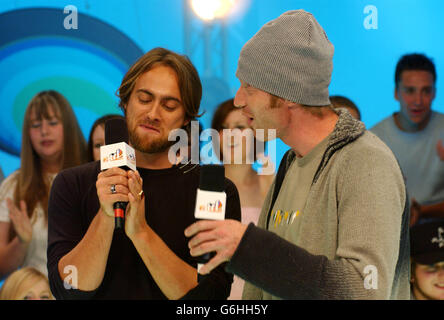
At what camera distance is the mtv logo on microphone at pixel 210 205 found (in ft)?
4.27

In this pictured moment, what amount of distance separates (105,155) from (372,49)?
2275 mm

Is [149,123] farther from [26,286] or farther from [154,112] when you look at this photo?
[26,286]

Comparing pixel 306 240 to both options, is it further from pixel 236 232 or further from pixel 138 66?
pixel 138 66

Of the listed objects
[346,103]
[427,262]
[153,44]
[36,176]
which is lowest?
[427,262]

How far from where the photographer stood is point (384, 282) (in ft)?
4.19

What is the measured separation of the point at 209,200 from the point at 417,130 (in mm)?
2363

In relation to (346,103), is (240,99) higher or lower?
lower

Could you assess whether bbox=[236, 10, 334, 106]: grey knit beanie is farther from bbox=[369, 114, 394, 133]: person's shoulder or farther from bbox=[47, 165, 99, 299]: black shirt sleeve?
bbox=[369, 114, 394, 133]: person's shoulder

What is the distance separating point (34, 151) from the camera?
3422mm

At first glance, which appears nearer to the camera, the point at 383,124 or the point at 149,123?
the point at 149,123

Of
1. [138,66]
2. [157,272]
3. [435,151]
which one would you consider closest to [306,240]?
[157,272]

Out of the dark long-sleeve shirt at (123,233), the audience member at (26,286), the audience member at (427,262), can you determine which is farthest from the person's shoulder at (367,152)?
the audience member at (26,286)

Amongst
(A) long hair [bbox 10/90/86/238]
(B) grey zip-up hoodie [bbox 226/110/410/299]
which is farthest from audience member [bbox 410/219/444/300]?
(A) long hair [bbox 10/90/86/238]
